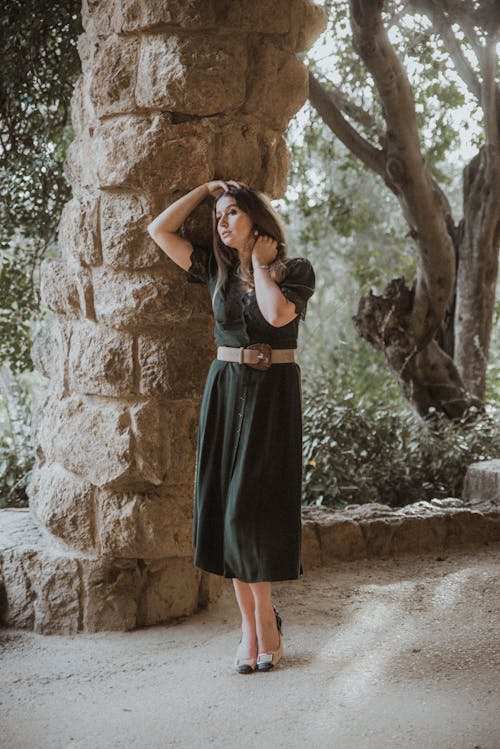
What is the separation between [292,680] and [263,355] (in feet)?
3.66

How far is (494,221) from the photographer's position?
646cm

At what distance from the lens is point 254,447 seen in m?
2.97

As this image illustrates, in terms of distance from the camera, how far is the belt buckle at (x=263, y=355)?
9.73ft

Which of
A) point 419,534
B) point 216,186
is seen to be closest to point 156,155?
point 216,186

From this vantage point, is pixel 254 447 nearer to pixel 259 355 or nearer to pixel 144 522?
pixel 259 355

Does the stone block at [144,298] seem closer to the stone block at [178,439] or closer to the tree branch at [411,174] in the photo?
the stone block at [178,439]

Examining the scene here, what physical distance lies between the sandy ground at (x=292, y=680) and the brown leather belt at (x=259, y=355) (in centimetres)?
108

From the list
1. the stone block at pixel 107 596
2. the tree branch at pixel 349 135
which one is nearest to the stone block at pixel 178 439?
the stone block at pixel 107 596

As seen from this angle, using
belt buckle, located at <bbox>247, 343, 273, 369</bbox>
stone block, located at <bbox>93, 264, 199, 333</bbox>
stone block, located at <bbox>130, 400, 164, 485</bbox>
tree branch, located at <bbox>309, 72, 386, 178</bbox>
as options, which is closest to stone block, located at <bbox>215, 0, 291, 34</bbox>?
stone block, located at <bbox>93, 264, 199, 333</bbox>

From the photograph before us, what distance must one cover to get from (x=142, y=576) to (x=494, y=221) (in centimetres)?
428

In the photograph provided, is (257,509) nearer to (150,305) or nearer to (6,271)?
(150,305)

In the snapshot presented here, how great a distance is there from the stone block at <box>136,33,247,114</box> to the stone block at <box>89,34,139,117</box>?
0.04 m

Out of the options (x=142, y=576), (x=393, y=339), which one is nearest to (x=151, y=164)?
(x=142, y=576)

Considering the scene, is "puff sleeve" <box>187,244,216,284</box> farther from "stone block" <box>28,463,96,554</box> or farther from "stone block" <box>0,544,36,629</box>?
"stone block" <box>0,544,36,629</box>
